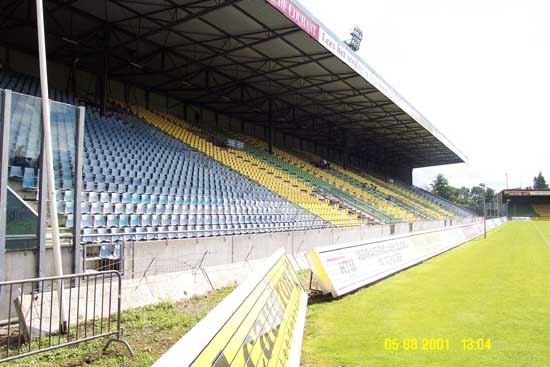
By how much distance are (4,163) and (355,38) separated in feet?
106

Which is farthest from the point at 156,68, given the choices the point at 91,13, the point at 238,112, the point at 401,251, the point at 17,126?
the point at 17,126

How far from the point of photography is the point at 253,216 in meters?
16.7

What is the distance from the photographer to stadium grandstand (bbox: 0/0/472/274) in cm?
1056

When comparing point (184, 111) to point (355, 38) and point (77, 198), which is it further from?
point (77, 198)

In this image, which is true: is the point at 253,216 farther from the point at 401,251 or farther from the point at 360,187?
the point at 360,187

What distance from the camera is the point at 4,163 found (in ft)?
19.8

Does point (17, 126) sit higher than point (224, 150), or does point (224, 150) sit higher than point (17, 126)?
point (224, 150)

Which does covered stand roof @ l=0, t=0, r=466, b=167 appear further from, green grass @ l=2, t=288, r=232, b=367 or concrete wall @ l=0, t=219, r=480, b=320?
green grass @ l=2, t=288, r=232, b=367

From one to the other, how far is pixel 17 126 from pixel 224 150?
19609mm

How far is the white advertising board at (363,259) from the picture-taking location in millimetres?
9562

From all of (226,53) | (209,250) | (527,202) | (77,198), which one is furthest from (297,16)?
(527,202)
